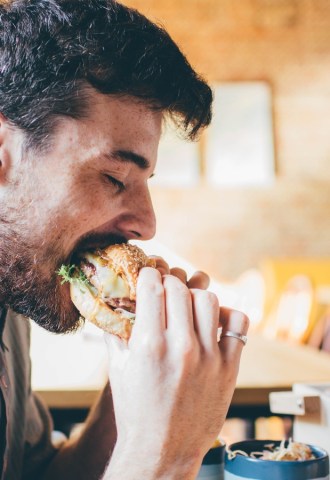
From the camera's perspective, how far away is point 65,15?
1.26m

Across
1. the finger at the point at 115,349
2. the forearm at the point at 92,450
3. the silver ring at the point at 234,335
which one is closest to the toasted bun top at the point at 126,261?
the finger at the point at 115,349

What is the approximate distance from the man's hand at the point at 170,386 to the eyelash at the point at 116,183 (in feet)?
0.98

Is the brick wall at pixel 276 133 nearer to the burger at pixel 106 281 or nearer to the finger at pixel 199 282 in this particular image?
the finger at pixel 199 282

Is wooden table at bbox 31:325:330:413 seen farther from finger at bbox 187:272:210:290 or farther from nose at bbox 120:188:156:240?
nose at bbox 120:188:156:240

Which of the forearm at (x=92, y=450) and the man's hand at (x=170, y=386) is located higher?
the man's hand at (x=170, y=386)

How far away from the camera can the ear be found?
4.01ft

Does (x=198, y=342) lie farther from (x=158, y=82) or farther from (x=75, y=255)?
(x=158, y=82)

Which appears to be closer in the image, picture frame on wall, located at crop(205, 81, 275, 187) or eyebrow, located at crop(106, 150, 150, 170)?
eyebrow, located at crop(106, 150, 150, 170)

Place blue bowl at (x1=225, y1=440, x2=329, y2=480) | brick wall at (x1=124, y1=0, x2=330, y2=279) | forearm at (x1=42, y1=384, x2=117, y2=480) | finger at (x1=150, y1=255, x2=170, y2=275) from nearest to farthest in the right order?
blue bowl at (x1=225, y1=440, x2=329, y2=480)
finger at (x1=150, y1=255, x2=170, y2=275)
forearm at (x1=42, y1=384, x2=117, y2=480)
brick wall at (x1=124, y1=0, x2=330, y2=279)

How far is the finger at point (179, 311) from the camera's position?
1.00m

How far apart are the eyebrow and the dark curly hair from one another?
10 cm

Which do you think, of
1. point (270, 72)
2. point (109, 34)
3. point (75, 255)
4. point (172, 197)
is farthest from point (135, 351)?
point (270, 72)

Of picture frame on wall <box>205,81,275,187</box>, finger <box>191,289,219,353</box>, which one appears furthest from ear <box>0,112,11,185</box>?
picture frame on wall <box>205,81,275,187</box>

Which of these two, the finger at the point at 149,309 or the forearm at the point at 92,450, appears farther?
the forearm at the point at 92,450
